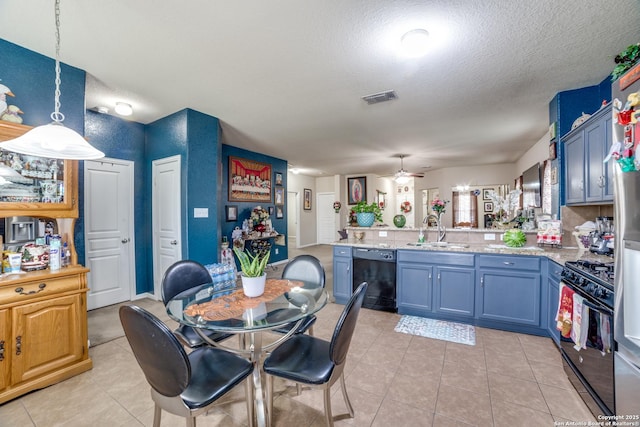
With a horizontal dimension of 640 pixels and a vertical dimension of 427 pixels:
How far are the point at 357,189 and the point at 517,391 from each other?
7227 millimetres

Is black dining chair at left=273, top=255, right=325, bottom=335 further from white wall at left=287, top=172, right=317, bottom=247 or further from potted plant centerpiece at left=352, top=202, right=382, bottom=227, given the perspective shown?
white wall at left=287, top=172, right=317, bottom=247

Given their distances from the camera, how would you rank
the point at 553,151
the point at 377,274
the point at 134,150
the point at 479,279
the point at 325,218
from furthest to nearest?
the point at 325,218 < the point at 134,150 < the point at 377,274 < the point at 553,151 < the point at 479,279

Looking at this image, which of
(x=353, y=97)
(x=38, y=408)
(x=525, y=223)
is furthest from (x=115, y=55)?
(x=525, y=223)

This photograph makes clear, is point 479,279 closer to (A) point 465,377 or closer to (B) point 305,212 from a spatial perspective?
(A) point 465,377

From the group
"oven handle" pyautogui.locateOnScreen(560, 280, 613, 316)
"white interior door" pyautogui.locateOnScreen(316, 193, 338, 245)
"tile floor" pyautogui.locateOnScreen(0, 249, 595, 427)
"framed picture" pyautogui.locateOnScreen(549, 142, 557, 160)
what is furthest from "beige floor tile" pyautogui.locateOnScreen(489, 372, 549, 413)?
"white interior door" pyautogui.locateOnScreen(316, 193, 338, 245)

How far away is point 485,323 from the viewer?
298cm

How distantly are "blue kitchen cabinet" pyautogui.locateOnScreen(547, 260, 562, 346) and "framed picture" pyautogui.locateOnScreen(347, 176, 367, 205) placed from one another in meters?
6.21

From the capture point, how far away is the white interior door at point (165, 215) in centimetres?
359

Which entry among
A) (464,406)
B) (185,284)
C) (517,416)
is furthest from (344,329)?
(185,284)

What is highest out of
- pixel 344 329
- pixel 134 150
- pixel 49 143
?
pixel 134 150

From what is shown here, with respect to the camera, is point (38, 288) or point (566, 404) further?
point (38, 288)

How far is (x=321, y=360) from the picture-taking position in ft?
5.11

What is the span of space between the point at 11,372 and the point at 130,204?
98.7 inches

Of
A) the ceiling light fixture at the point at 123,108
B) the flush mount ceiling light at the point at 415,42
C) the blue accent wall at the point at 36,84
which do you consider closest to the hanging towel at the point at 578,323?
the flush mount ceiling light at the point at 415,42
